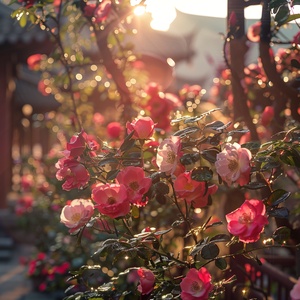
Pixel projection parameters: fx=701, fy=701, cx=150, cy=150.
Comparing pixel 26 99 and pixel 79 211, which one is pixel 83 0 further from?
pixel 26 99

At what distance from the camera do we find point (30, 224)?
790cm

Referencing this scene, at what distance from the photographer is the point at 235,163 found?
1820 millimetres

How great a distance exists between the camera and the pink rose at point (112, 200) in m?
1.90

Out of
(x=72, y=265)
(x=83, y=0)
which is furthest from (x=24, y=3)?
(x=72, y=265)

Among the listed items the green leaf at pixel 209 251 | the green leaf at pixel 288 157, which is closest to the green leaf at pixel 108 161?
the green leaf at pixel 209 251

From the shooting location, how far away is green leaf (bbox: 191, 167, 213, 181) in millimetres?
1875

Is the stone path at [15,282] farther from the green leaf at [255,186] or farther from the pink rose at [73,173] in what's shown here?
the green leaf at [255,186]

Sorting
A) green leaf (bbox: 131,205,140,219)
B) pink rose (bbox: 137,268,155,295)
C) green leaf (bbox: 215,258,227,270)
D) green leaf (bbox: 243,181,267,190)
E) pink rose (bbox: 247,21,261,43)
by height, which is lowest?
pink rose (bbox: 137,268,155,295)

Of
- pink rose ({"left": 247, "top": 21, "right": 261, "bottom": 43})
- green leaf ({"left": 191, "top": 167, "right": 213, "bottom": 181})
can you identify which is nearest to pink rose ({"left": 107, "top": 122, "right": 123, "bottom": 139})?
pink rose ({"left": 247, "top": 21, "right": 261, "bottom": 43})

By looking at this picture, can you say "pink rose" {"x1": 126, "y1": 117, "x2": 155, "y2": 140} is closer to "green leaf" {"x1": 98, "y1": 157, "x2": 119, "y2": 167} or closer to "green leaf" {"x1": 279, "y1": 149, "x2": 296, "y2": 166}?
"green leaf" {"x1": 98, "y1": 157, "x2": 119, "y2": 167}

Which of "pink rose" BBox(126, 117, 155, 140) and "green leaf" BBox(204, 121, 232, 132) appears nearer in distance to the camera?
"green leaf" BBox(204, 121, 232, 132)

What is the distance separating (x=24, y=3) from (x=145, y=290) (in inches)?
66.5

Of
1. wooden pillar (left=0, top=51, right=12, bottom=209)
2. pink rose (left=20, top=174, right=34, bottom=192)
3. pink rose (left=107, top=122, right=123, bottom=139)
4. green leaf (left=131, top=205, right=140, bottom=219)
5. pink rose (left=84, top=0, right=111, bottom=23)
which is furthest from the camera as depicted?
wooden pillar (left=0, top=51, right=12, bottom=209)

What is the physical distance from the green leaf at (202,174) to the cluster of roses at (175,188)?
0.02m
